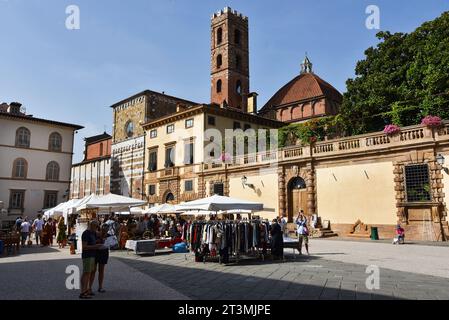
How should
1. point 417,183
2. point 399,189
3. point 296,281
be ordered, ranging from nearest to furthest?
1. point 296,281
2. point 417,183
3. point 399,189

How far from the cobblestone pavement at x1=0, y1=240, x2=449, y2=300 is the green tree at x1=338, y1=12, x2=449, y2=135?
504 inches

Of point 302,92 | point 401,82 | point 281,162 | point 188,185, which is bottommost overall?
point 188,185

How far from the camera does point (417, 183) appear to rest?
19156 mm

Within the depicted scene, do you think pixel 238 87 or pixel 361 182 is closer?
pixel 361 182

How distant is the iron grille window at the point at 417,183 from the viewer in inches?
742

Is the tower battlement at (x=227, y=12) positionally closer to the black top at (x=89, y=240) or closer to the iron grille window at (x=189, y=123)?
the iron grille window at (x=189, y=123)

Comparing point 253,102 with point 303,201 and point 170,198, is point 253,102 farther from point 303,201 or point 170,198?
point 303,201

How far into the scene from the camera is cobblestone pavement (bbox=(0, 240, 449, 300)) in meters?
7.52

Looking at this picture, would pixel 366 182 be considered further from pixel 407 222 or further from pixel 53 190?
pixel 53 190

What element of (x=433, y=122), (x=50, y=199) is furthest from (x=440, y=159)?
(x=50, y=199)

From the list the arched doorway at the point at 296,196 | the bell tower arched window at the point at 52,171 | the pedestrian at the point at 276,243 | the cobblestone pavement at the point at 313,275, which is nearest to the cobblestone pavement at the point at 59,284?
the cobblestone pavement at the point at 313,275

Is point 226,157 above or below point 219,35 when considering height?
below

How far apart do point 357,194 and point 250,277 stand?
1394 cm
